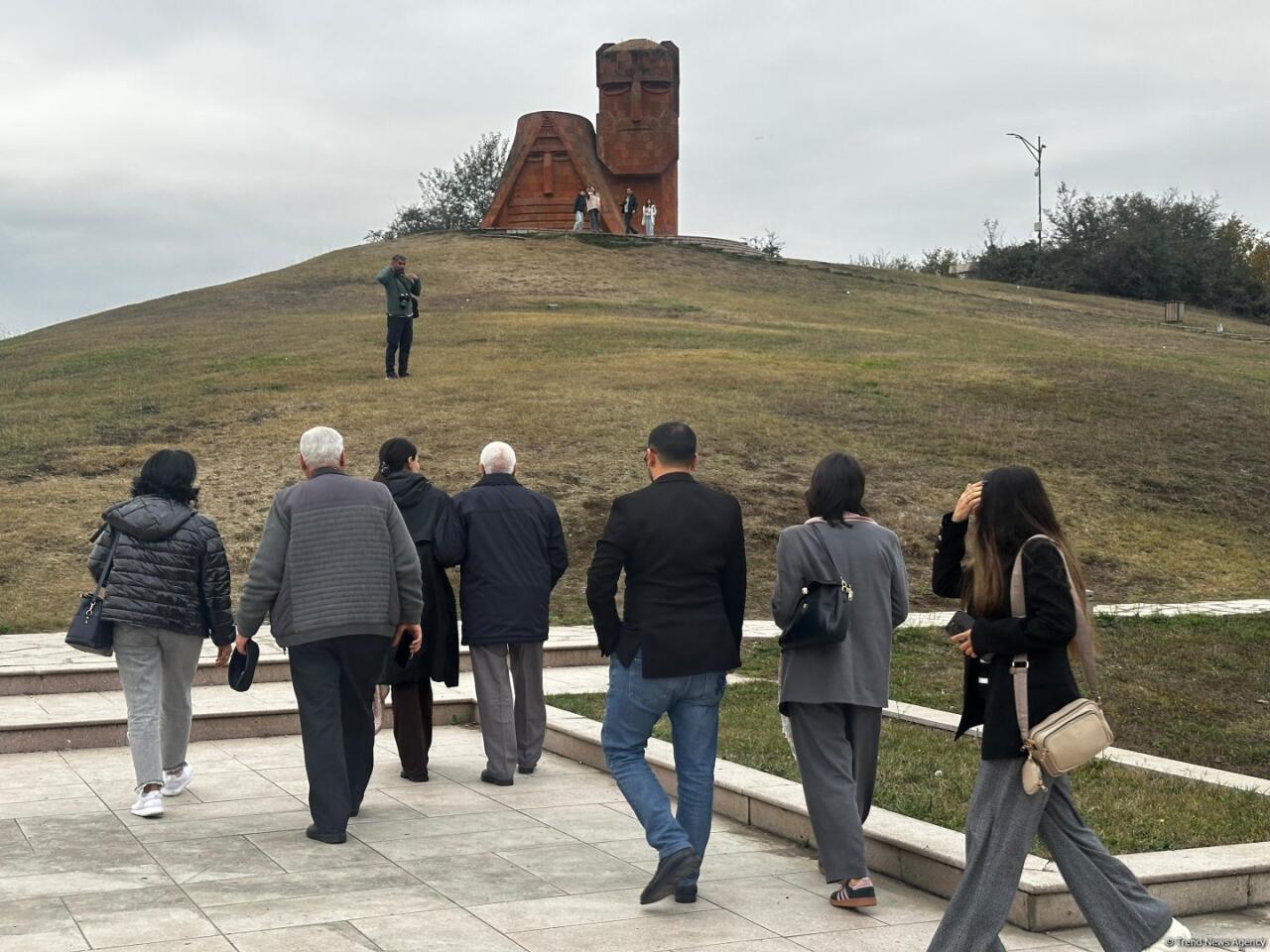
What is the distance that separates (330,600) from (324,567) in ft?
0.50

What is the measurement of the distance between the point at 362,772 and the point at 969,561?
3.36 meters

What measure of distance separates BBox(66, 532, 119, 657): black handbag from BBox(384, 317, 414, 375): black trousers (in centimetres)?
1544

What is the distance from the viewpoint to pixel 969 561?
16.0 ft

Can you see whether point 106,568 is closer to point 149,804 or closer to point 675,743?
point 149,804

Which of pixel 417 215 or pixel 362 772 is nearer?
pixel 362 772

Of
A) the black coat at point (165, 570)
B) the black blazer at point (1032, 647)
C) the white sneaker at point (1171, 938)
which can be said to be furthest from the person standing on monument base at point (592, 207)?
the white sneaker at point (1171, 938)

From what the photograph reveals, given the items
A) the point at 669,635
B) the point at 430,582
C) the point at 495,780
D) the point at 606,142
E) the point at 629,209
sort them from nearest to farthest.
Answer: the point at 669,635
the point at 495,780
the point at 430,582
the point at 606,142
the point at 629,209

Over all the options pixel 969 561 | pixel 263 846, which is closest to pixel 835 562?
pixel 969 561

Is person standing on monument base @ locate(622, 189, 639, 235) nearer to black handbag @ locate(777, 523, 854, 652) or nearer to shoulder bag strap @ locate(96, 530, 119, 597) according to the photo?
shoulder bag strap @ locate(96, 530, 119, 597)

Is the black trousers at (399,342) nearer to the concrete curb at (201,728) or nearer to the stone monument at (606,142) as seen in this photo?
the concrete curb at (201,728)

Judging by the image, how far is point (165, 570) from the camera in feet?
23.1

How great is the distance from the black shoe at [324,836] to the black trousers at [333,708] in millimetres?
15

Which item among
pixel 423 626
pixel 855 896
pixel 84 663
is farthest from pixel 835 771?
pixel 84 663

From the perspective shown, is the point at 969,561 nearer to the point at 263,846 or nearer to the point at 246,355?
the point at 263,846
